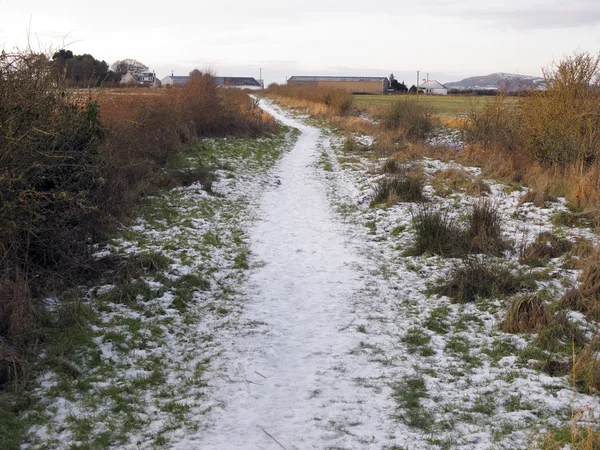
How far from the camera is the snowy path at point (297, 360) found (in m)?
3.78

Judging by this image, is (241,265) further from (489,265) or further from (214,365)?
(489,265)

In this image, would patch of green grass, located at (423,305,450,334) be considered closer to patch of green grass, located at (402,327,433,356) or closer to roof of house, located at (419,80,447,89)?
patch of green grass, located at (402,327,433,356)

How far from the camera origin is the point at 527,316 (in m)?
5.32

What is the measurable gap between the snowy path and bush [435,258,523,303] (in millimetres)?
1337

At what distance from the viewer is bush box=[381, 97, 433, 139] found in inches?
801

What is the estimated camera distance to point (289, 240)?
28.5 ft

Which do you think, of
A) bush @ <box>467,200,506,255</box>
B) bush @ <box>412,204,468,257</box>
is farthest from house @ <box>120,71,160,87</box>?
bush @ <box>467,200,506,255</box>

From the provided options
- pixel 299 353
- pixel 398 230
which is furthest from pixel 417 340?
pixel 398 230

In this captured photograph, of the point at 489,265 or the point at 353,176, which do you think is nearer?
the point at 489,265

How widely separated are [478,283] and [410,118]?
15.6 meters

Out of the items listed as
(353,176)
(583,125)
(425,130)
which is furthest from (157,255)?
(425,130)

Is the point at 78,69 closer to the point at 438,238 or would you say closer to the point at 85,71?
the point at 85,71

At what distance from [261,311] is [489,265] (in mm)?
3393

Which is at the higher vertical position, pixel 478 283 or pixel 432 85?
pixel 432 85
